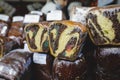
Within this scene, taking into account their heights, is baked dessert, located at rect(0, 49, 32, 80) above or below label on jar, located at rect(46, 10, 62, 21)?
below

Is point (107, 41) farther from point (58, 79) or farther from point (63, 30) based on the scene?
point (58, 79)

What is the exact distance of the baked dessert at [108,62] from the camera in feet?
4.22

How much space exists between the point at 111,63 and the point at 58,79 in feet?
1.01

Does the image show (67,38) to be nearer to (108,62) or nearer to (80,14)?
(108,62)

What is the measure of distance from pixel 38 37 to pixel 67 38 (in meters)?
0.26

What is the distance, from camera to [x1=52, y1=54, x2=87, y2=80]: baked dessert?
1353 mm

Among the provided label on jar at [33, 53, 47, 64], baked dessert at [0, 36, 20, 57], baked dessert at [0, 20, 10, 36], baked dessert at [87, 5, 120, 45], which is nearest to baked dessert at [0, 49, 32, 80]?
label on jar at [33, 53, 47, 64]

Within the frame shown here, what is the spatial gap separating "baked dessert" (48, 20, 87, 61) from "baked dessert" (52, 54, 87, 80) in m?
0.03

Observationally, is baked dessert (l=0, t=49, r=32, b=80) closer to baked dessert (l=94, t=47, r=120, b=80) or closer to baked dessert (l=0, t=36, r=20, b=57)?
baked dessert (l=0, t=36, r=20, b=57)

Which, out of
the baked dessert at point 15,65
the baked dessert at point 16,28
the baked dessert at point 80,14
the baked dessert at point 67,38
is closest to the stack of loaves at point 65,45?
the baked dessert at point 67,38

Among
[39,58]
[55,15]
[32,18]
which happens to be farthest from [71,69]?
[32,18]

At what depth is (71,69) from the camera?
135cm

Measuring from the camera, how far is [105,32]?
1263mm

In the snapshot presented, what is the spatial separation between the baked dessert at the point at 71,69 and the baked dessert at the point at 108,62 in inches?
3.2
